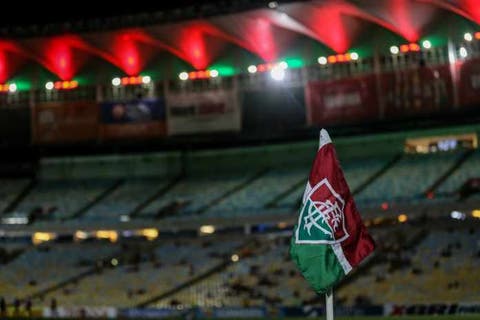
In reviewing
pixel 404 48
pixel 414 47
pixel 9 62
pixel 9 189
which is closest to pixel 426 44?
A: pixel 414 47

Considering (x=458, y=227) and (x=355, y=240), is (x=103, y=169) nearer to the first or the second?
(x=458, y=227)

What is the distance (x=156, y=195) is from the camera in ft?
190

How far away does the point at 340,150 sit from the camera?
57.8 m

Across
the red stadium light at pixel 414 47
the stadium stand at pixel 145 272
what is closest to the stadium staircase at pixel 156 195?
the stadium stand at pixel 145 272

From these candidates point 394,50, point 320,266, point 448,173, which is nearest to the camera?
point 320,266

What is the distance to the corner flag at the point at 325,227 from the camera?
8.24 metres

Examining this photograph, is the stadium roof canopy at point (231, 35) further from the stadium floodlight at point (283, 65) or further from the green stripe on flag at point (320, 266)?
the green stripe on flag at point (320, 266)

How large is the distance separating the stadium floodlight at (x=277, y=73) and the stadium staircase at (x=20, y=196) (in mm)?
21357

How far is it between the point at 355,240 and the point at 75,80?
54998 millimetres

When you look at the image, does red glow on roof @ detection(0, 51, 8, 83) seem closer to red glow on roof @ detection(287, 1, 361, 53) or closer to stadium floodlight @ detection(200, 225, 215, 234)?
stadium floodlight @ detection(200, 225, 215, 234)

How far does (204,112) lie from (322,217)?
48720mm

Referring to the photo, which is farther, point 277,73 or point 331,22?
point 277,73

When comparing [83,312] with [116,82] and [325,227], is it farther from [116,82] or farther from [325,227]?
[325,227]

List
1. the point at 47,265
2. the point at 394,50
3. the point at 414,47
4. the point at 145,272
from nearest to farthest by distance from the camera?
the point at 145,272, the point at 47,265, the point at 414,47, the point at 394,50
